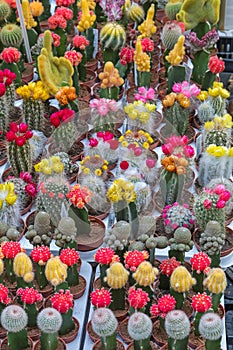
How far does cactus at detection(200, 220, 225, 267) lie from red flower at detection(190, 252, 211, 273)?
0.47 feet

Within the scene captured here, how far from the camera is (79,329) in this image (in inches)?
123

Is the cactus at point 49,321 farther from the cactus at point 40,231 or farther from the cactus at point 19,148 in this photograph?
the cactus at point 19,148

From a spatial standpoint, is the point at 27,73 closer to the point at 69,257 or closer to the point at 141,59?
the point at 141,59

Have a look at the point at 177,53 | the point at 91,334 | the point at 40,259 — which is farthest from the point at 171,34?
the point at 91,334

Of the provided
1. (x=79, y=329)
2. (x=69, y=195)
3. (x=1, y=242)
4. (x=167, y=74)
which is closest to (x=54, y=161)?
(x=69, y=195)

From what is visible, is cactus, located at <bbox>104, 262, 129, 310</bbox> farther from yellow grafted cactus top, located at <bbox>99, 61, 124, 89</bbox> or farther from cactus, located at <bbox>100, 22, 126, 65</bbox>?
cactus, located at <bbox>100, 22, 126, 65</bbox>

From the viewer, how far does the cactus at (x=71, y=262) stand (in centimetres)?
315

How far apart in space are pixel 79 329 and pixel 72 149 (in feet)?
4.55

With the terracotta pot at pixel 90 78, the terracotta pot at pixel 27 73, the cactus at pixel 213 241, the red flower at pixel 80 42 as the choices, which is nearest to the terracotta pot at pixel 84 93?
the terracotta pot at pixel 90 78

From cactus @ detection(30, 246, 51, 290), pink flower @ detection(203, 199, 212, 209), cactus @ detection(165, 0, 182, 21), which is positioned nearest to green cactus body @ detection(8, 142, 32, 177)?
cactus @ detection(30, 246, 51, 290)

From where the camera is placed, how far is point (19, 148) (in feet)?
12.5

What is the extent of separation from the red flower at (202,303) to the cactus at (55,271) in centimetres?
62

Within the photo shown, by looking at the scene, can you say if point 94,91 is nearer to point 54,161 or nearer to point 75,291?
point 54,161

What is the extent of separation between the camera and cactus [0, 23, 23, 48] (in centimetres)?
475
